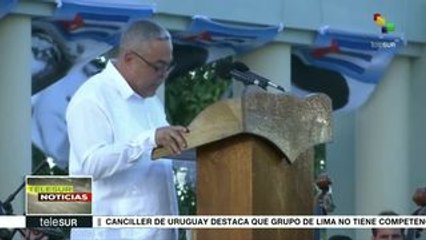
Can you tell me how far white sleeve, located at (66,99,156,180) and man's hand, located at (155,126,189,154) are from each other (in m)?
0.07

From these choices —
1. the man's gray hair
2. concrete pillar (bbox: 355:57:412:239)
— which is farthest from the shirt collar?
concrete pillar (bbox: 355:57:412:239)

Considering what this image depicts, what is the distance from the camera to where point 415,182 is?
1194 centimetres

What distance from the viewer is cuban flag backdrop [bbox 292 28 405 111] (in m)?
11.1

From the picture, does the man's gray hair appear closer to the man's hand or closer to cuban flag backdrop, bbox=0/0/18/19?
the man's hand

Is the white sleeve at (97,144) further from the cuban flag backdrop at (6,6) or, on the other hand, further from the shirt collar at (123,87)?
the cuban flag backdrop at (6,6)

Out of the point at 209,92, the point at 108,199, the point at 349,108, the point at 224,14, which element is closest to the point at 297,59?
the point at 349,108

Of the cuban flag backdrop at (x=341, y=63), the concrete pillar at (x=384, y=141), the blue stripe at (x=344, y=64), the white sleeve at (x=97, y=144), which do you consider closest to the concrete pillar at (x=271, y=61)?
the cuban flag backdrop at (x=341, y=63)

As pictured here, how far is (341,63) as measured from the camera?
444 inches

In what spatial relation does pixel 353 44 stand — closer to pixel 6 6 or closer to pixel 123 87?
pixel 6 6

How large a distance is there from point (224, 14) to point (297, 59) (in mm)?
1406

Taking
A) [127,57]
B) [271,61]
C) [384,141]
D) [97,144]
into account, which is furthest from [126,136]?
[384,141]

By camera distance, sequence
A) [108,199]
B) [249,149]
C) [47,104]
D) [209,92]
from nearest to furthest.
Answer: [249,149], [108,199], [47,104], [209,92]

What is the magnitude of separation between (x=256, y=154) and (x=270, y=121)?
0.11 m

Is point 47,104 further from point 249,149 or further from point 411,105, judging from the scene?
point 249,149
